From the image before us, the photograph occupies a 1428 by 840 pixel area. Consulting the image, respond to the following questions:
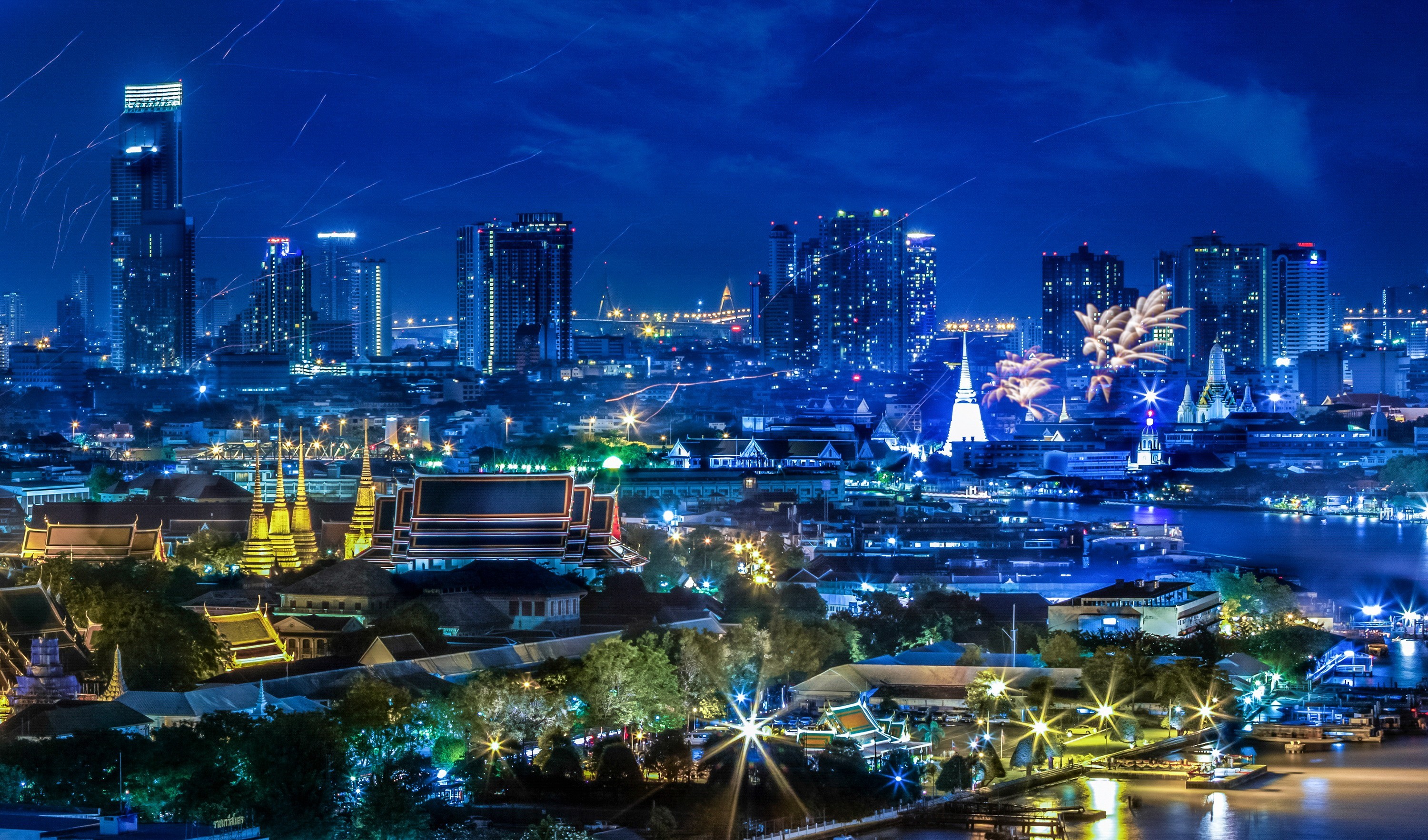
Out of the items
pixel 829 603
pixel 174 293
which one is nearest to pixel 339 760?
pixel 829 603

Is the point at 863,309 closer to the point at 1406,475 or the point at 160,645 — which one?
the point at 1406,475

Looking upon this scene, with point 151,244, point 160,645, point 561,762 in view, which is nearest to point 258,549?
point 160,645

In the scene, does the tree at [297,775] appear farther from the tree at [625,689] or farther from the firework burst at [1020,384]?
the firework burst at [1020,384]

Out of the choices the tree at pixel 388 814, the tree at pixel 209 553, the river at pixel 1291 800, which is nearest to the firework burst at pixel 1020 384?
the tree at pixel 209 553

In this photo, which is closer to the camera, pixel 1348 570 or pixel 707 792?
pixel 707 792

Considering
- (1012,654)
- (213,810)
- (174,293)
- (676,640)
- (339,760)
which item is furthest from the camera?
(174,293)

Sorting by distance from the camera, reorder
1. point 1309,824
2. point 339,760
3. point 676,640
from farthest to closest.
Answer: point 676,640, point 1309,824, point 339,760

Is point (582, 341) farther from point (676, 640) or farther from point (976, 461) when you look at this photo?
point (676, 640)
